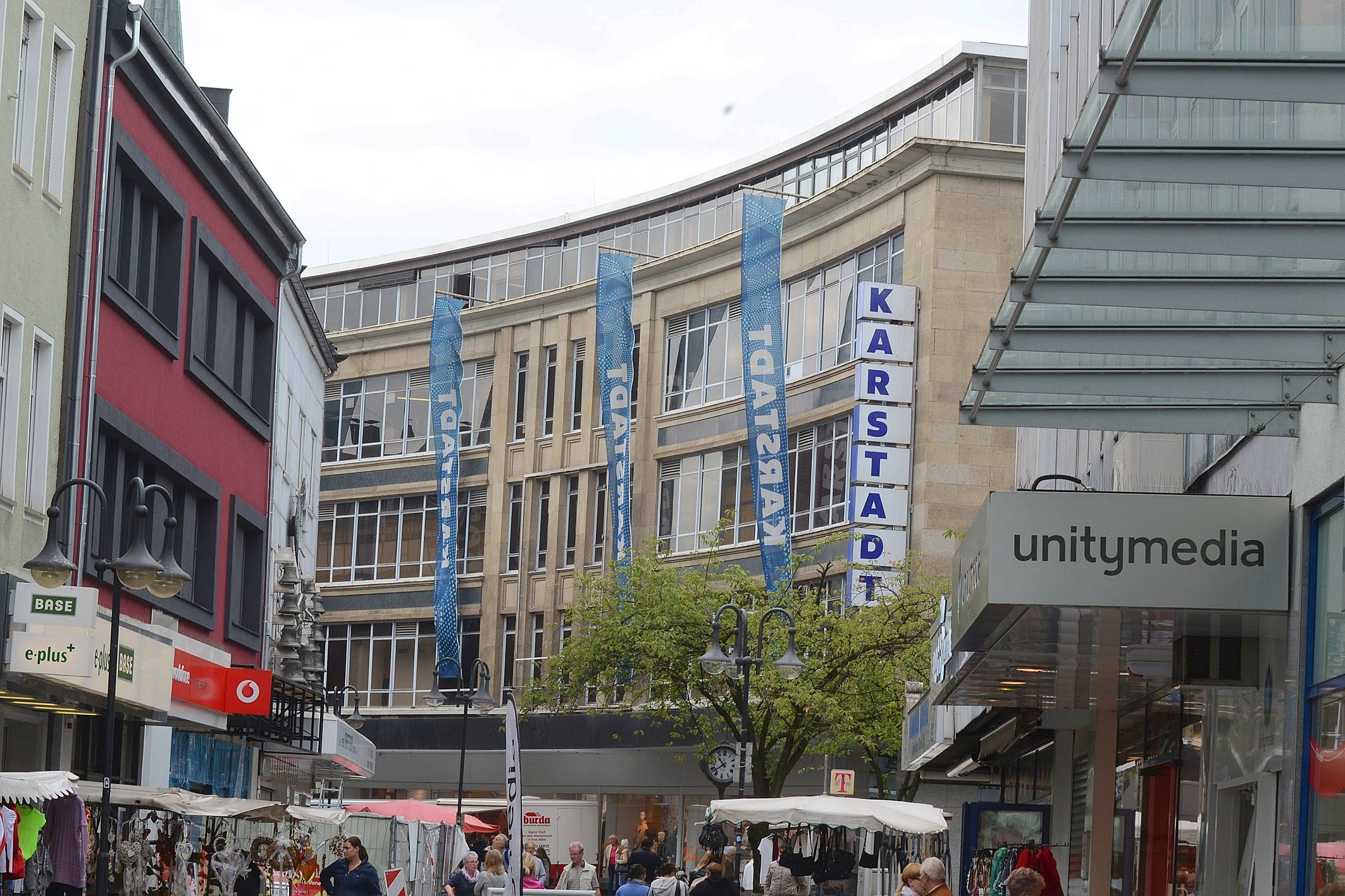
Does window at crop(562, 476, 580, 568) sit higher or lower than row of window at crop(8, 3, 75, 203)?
lower

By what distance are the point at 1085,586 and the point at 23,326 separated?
13841 millimetres

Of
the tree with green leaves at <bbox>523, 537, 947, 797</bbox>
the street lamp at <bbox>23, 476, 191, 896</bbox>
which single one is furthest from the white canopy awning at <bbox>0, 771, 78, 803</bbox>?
the tree with green leaves at <bbox>523, 537, 947, 797</bbox>

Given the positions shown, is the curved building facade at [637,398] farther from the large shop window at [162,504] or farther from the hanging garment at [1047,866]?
the hanging garment at [1047,866]

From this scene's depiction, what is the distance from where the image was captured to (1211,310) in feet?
30.3

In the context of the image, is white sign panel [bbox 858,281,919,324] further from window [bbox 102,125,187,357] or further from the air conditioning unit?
the air conditioning unit

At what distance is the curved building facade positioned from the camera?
145 ft

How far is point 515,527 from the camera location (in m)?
58.5

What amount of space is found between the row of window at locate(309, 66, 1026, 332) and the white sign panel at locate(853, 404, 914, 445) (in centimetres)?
717

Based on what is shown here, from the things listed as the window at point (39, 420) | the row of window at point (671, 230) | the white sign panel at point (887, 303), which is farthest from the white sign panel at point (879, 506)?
Answer: the window at point (39, 420)

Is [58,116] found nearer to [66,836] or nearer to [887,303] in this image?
[66,836]

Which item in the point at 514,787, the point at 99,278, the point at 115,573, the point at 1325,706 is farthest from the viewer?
the point at 99,278

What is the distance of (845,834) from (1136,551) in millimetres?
22695

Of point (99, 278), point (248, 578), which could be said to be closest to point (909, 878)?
point (99, 278)

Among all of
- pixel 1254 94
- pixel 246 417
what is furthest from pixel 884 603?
pixel 1254 94
